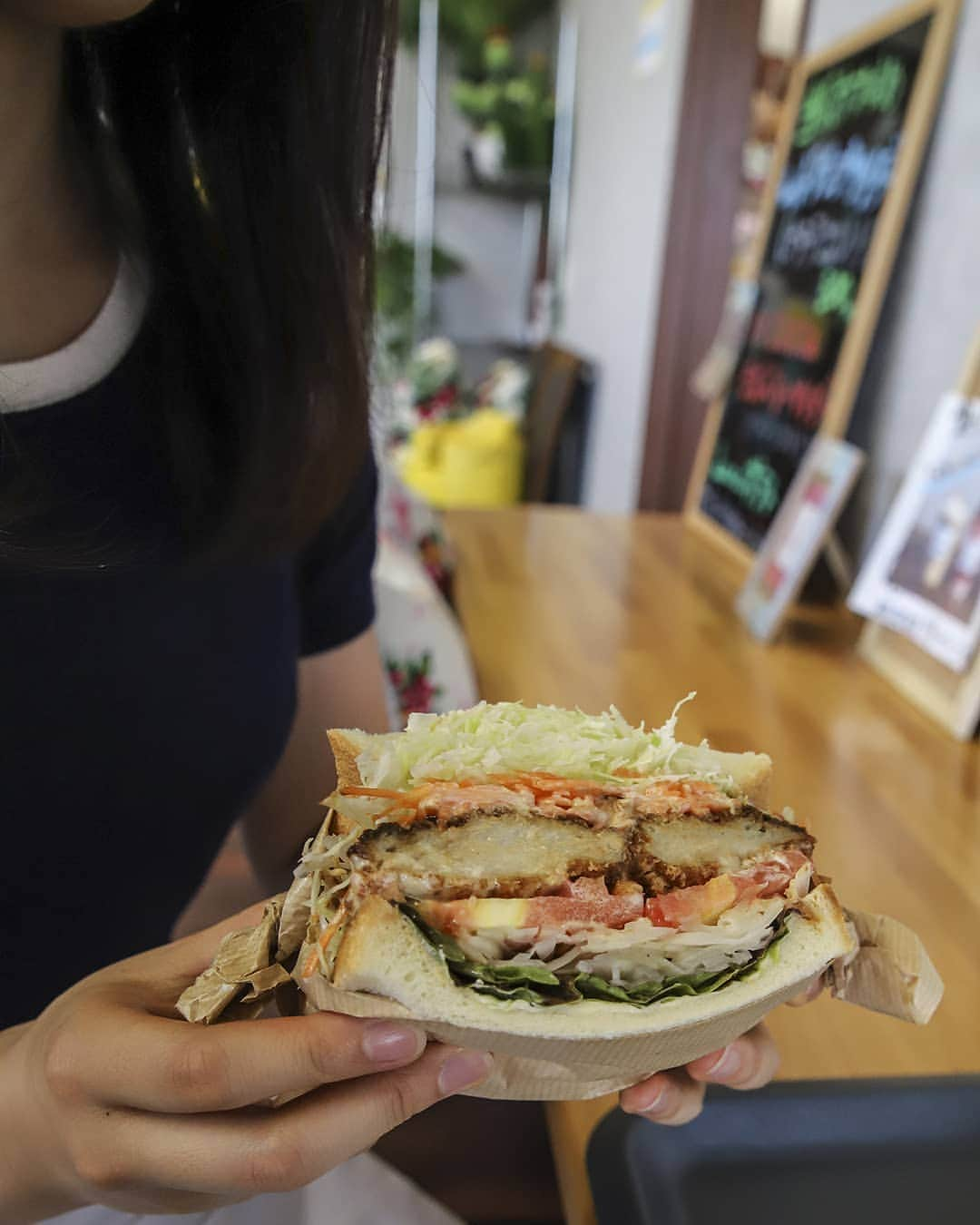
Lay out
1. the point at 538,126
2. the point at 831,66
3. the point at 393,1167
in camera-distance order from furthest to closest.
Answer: the point at 538,126 → the point at 831,66 → the point at 393,1167

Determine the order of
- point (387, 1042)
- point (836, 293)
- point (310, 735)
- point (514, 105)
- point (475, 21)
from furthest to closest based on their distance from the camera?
point (475, 21), point (514, 105), point (836, 293), point (310, 735), point (387, 1042)

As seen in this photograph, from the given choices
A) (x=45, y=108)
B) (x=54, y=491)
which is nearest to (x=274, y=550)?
(x=54, y=491)

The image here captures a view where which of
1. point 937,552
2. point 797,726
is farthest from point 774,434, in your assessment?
point 797,726

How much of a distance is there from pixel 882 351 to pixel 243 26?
106 cm

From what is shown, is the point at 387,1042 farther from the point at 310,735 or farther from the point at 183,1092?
the point at 310,735

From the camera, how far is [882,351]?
1.42 m

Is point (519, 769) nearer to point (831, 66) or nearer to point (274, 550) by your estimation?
point (274, 550)

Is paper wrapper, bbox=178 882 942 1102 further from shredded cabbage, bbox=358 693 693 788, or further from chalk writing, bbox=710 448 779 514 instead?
chalk writing, bbox=710 448 779 514

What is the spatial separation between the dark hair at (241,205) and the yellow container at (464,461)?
9.51 feet

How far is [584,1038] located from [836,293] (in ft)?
4.43

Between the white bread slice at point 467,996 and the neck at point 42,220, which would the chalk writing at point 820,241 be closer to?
the neck at point 42,220

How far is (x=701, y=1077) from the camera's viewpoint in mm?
515

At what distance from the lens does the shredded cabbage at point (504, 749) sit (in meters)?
0.46

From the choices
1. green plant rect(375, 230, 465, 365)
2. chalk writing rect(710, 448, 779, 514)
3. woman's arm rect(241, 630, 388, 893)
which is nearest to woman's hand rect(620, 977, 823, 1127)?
woman's arm rect(241, 630, 388, 893)
